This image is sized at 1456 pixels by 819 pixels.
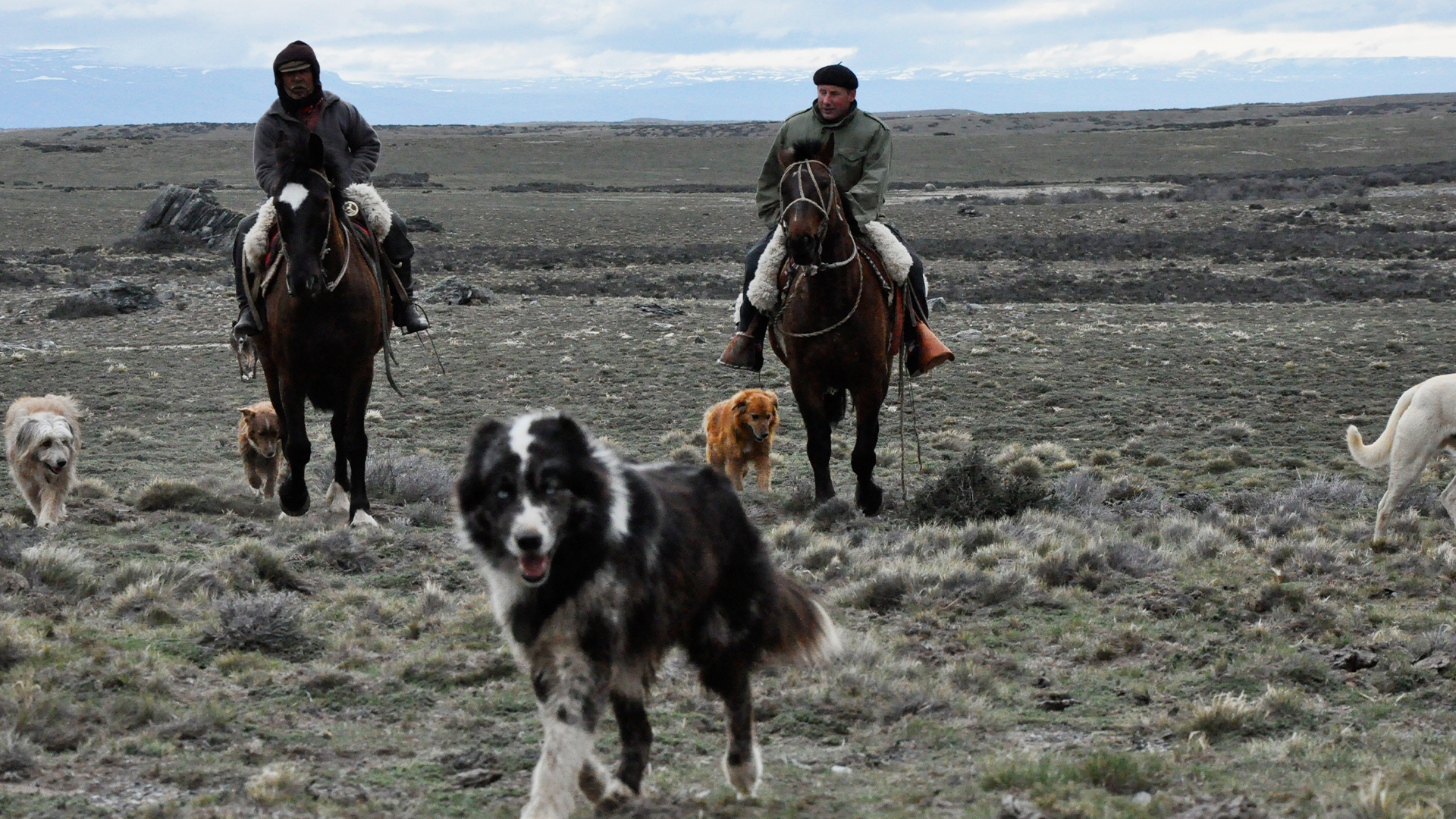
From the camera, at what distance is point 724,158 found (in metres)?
96.4

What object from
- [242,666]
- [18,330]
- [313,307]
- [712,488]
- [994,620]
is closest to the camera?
[712,488]

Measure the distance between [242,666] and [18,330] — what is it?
69.9 feet

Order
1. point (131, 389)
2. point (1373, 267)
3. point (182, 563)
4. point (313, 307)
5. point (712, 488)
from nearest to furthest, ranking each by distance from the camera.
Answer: point (712, 488) → point (182, 563) → point (313, 307) → point (131, 389) → point (1373, 267)

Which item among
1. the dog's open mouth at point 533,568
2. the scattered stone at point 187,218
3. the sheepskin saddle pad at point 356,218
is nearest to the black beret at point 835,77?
the sheepskin saddle pad at point 356,218

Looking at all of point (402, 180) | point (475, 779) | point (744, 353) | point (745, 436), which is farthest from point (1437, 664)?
point (402, 180)

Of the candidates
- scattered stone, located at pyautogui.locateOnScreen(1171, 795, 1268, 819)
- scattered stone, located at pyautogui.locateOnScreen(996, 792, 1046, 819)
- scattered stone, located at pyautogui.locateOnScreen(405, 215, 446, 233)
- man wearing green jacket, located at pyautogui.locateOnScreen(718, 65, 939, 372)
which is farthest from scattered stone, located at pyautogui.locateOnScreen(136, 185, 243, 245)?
scattered stone, located at pyautogui.locateOnScreen(1171, 795, 1268, 819)

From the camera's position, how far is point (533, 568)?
151 inches

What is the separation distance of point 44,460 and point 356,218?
112 inches

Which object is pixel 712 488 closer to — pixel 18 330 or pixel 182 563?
pixel 182 563

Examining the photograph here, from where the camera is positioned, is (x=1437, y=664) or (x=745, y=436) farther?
(x=745, y=436)

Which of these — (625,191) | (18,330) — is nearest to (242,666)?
(18,330)

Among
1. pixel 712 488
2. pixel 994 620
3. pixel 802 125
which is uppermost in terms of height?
pixel 802 125

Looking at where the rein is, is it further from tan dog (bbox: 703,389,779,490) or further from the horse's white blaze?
the horse's white blaze

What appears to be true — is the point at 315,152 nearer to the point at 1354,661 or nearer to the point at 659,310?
the point at 1354,661
